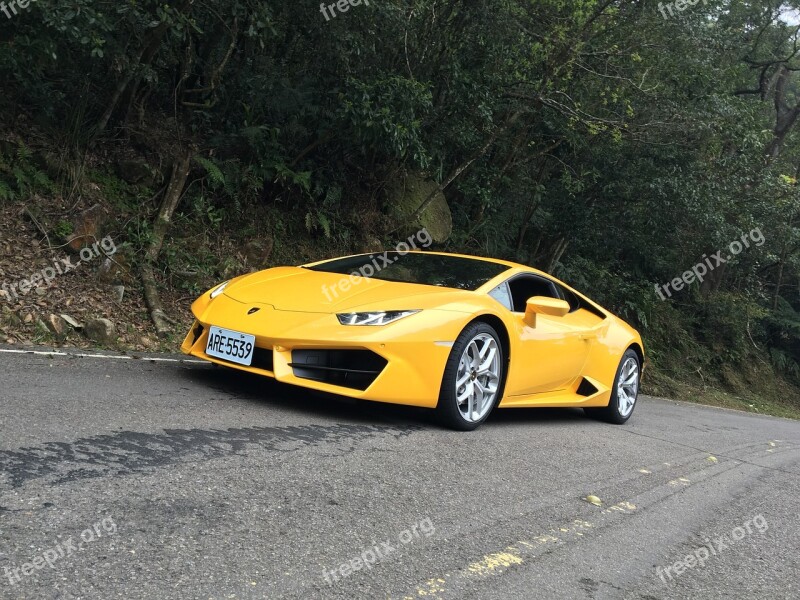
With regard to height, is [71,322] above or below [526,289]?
below

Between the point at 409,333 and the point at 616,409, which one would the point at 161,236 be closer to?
the point at 409,333

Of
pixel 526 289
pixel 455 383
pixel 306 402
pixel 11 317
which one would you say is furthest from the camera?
pixel 11 317

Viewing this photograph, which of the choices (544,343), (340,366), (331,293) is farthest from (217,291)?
(544,343)

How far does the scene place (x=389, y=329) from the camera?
4.32 metres

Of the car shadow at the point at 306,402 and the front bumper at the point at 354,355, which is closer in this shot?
the front bumper at the point at 354,355

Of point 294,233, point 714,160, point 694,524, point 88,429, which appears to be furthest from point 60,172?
point 714,160

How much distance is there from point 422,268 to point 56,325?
3.31m

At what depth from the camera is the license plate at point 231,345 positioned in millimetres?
4422

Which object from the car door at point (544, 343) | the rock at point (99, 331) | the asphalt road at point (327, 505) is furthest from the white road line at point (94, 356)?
the car door at point (544, 343)

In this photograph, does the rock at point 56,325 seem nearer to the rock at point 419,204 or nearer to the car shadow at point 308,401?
the car shadow at point 308,401

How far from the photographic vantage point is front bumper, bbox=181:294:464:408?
14.0 ft

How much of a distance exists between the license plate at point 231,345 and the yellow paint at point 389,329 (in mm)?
40

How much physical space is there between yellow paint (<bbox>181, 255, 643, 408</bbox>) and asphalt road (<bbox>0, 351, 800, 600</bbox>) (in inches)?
11.1

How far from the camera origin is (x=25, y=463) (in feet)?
9.06
